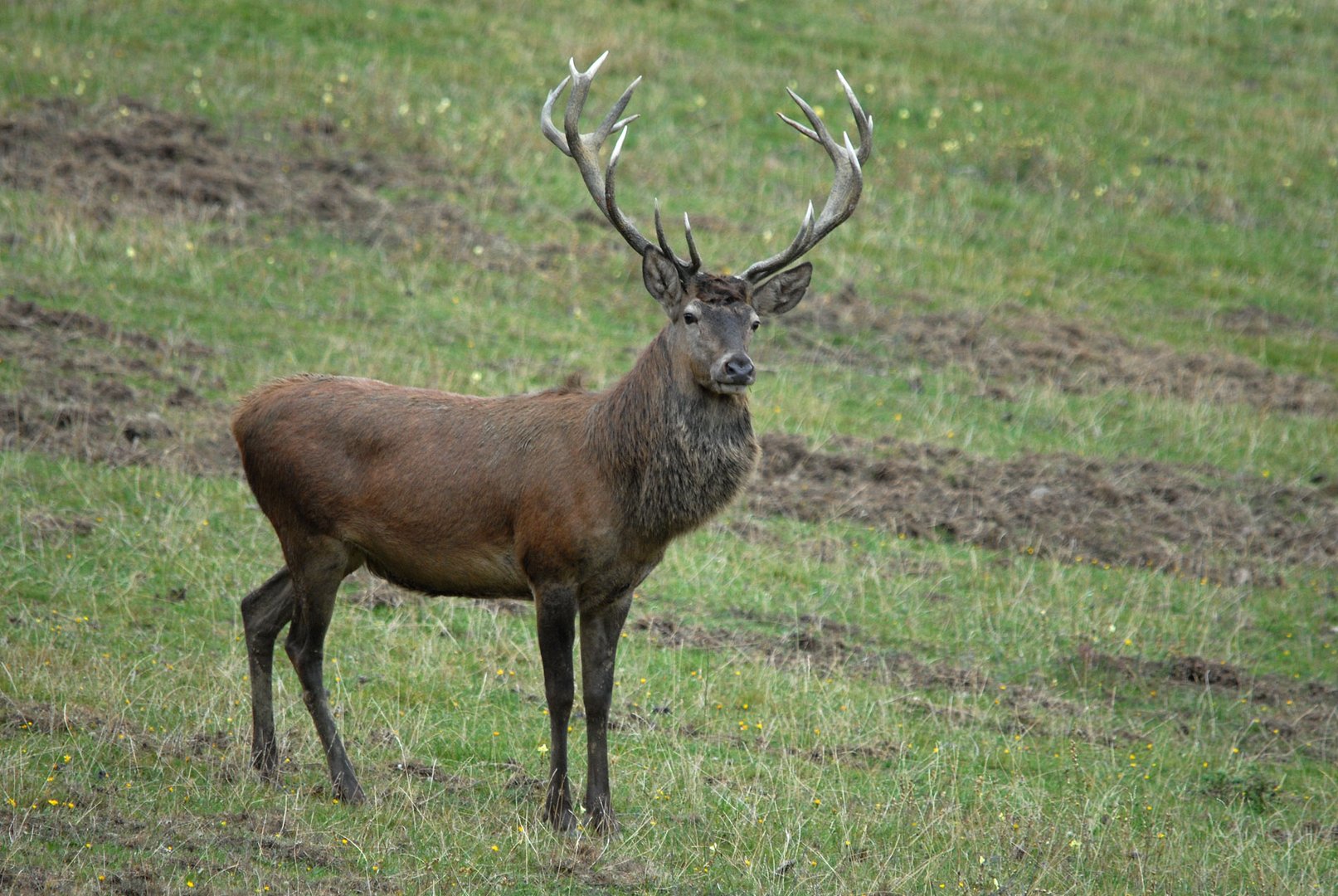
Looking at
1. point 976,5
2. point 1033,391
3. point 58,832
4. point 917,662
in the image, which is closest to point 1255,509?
point 1033,391

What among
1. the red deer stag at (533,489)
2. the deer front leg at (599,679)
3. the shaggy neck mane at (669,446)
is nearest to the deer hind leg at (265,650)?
the red deer stag at (533,489)

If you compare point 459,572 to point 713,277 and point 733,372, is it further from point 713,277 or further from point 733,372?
point 713,277

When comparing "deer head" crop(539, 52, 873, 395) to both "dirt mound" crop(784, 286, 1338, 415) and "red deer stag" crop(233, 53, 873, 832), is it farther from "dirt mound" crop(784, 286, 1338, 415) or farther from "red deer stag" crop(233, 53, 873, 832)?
"dirt mound" crop(784, 286, 1338, 415)

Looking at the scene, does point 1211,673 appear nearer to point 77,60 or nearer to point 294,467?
point 294,467

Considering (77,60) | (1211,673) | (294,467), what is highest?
(77,60)

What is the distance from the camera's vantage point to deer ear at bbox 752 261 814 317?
288 inches

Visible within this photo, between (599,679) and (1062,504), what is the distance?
20.4 feet

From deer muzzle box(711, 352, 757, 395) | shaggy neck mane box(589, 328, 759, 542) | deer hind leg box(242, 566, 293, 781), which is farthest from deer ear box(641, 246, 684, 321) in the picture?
deer hind leg box(242, 566, 293, 781)

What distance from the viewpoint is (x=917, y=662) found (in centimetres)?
910

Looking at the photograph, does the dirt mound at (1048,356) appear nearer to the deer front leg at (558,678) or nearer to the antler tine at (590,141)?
the antler tine at (590,141)

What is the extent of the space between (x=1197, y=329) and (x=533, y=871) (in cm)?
1298

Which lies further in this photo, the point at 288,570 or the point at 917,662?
the point at 917,662

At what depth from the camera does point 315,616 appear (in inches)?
268

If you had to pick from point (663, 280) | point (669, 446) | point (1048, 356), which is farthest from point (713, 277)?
point (1048, 356)
